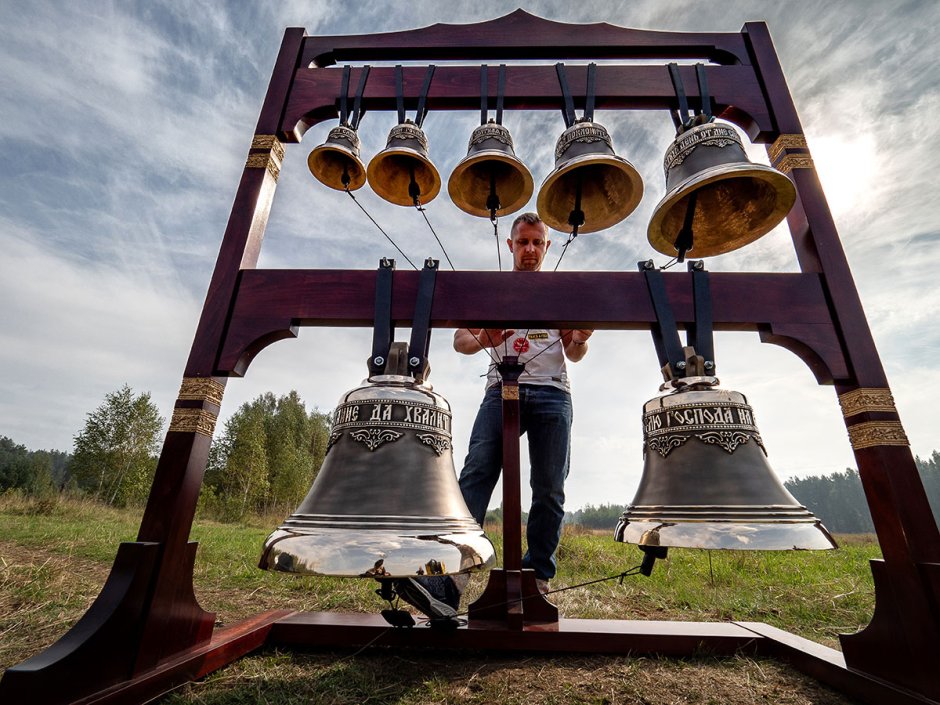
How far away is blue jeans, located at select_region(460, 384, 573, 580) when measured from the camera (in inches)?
123

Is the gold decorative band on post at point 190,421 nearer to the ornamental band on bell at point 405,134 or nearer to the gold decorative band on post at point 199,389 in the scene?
the gold decorative band on post at point 199,389

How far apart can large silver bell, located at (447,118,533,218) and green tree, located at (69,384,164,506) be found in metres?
34.4

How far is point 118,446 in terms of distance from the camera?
100ft

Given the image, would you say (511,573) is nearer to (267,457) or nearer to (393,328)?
(393,328)

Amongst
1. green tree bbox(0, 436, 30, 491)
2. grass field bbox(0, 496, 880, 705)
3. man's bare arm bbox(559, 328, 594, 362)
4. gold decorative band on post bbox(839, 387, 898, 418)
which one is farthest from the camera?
green tree bbox(0, 436, 30, 491)

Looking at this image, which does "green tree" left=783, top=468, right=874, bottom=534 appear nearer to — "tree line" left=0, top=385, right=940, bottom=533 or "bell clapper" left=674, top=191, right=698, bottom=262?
"tree line" left=0, top=385, right=940, bottom=533

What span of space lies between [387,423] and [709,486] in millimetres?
1050

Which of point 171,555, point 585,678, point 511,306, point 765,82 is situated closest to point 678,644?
point 585,678

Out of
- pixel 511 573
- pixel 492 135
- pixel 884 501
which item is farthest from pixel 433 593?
pixel 492 135

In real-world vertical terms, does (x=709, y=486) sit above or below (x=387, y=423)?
below

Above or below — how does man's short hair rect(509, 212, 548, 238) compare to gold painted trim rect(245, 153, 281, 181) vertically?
above

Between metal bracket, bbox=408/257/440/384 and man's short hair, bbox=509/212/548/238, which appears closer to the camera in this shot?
metal bracket, bbox=408/257/440/384

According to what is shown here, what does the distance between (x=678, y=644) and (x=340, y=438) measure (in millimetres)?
1900

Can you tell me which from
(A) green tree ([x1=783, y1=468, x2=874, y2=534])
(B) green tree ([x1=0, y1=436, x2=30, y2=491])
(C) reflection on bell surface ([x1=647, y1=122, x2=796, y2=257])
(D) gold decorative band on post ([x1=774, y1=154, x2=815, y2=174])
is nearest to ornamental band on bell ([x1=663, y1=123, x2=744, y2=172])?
(C) reflection on bell surface ([x1=647, y1=122, x2=796, y2=257])
